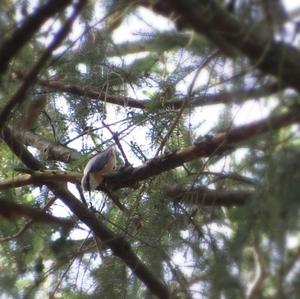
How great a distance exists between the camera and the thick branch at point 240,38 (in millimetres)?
1072

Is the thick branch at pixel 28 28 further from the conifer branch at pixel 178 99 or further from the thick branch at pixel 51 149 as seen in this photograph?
the thick branch at pixel 51 149

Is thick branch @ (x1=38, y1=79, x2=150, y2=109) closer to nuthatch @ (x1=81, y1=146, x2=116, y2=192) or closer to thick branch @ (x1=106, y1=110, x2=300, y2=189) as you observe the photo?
nuthatch @ (x1=81, y1=146, x2=116, y2=192)

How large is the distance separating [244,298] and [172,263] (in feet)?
2.56

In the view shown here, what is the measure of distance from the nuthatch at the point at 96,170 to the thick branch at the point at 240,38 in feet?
3.97

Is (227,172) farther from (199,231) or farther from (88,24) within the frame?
(88,24)

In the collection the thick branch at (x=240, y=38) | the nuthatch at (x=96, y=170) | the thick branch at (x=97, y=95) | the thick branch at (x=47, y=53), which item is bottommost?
the thick branch at (x=240, y=38)

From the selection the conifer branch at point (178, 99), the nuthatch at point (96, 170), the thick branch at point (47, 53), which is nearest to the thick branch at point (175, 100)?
the conifer branch at point (178, 99)

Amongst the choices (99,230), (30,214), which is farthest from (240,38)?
(99,230)

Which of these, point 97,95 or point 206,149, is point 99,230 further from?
point 206,149

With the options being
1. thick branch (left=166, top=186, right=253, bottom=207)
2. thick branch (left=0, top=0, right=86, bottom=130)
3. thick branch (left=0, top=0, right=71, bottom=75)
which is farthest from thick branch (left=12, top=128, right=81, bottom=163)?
thick branch (left=0, top=0, right=71, bottom=75)

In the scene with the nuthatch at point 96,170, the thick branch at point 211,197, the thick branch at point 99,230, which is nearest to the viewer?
the thick branch at point 211,197

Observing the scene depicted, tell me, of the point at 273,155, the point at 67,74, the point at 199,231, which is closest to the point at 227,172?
the point at 199,231

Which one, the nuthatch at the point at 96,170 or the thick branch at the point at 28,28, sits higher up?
the nuthatch at the point at 96,170

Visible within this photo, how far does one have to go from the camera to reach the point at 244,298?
121 cm
